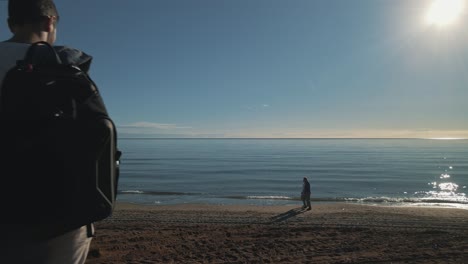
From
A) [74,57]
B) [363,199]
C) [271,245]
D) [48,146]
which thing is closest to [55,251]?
[48,146]

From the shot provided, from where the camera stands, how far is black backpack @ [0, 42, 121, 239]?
117cm

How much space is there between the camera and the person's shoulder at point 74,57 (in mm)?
1350

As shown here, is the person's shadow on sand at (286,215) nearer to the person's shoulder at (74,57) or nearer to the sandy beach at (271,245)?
the sandy beach at (271,245)

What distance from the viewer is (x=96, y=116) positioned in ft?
4.14

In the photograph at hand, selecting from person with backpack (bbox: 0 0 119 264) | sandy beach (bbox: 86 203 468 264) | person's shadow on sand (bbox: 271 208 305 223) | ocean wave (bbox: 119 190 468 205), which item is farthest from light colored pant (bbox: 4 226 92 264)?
ocean wave (bbox: 119 190 468 205)

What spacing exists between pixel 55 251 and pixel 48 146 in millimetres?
408

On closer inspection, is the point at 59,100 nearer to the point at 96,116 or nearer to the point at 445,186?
the point at 96,116

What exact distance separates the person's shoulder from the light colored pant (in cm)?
66

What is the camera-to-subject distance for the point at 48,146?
117 cm

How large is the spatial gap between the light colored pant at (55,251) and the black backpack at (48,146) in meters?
0.04

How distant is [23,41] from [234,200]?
1115 inches

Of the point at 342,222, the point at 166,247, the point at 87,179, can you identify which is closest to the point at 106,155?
the point at 87,179

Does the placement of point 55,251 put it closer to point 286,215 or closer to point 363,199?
point 286,215

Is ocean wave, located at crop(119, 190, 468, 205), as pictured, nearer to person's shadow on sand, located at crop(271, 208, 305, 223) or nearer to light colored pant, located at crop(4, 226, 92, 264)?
person's shadow on sand, located at crop(271, 208, 305, 223)
